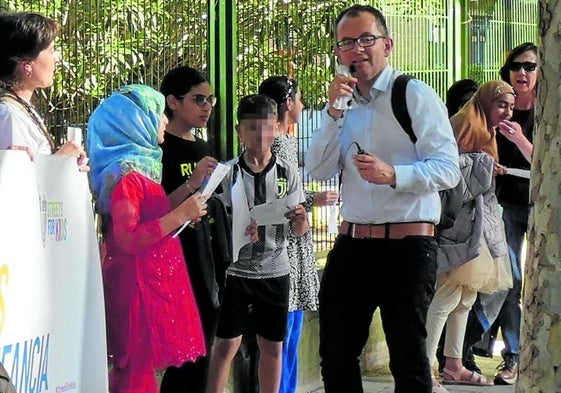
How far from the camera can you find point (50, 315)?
167 inches

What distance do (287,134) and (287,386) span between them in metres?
1.53

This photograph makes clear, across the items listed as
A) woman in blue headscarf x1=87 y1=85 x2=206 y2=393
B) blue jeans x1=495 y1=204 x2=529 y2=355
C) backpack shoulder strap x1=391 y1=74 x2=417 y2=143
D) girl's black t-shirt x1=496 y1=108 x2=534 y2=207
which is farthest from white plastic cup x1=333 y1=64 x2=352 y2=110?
blue jeans x1=495 y1=204 x2=529 y2=355

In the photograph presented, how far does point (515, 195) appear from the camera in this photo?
837cm

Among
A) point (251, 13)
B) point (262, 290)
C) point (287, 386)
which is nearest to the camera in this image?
point (262, 290)

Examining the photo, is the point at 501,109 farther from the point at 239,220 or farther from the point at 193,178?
the point at 193,178

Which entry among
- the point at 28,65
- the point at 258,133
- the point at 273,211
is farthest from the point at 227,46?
the point at 28,65

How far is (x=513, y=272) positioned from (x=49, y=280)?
16.3 feet

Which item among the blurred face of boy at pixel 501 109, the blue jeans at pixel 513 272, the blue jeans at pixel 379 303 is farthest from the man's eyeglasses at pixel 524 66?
the blue jeans at pixel 379 303

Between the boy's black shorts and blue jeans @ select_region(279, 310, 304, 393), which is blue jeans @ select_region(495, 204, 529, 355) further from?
the boy's black shorts

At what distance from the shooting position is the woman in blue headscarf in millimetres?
5137

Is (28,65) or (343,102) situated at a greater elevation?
(28,65)

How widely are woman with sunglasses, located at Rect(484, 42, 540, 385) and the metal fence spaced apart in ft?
4.17

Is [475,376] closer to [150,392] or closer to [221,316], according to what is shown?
[221,316]

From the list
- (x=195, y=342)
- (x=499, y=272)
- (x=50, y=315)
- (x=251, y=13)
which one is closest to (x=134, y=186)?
(x=195, y=342)
